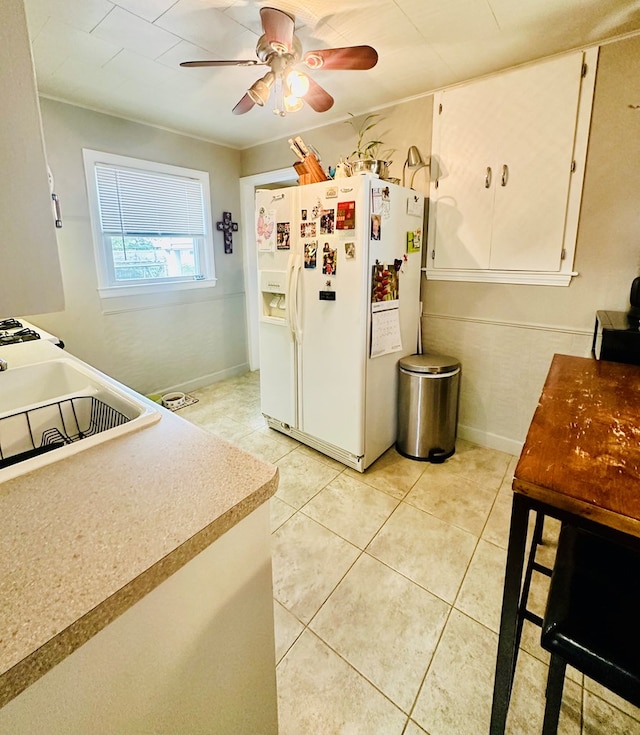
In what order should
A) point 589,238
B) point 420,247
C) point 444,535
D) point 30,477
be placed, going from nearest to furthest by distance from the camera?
point 30,477, point 444,535, point 589,238, point 420,247

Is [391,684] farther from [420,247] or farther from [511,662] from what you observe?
[420,247]

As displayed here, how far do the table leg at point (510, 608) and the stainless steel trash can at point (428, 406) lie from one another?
1577mm

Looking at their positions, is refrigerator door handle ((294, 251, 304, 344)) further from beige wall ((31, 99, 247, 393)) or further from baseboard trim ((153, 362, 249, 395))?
baseboard trim ((153, 362, 249, 395))

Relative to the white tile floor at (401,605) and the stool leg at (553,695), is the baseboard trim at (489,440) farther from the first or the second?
the stool leg at (553,695)

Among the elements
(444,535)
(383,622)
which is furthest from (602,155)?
(383,622)

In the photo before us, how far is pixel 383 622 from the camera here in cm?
147

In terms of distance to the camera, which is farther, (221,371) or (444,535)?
(221,371)

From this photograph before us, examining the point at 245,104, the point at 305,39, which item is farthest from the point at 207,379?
the point at 305,39

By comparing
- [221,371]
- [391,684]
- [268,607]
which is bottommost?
[391,684]

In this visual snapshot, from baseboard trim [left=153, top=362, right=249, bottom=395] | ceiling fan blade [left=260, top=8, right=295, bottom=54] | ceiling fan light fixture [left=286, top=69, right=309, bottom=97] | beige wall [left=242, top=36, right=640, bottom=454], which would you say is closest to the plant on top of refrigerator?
beige wall [left=242, top=36, right=640, bottom=454]

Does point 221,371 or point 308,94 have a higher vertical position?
point 308,94

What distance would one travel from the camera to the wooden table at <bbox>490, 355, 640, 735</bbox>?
749 millimetres

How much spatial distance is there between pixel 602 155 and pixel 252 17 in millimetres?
1924

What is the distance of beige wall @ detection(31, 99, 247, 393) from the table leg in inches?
125
